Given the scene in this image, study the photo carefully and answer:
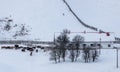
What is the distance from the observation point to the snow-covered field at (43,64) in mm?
46938

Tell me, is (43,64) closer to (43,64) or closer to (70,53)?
(43,64)

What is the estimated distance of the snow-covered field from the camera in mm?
46938

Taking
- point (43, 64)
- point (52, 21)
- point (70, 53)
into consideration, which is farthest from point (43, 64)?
point (52, 21)

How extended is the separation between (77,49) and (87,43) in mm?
10666

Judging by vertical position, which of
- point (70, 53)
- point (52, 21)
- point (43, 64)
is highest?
point (52, 21)

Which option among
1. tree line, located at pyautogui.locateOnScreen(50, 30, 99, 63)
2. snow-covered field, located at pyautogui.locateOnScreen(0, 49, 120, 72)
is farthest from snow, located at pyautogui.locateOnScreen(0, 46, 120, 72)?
tree line, located at pyautogui.locateOnScreen(50, 30, 99, 63)

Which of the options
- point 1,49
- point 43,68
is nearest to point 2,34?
point 1,49

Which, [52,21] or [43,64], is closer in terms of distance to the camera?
[43,64]

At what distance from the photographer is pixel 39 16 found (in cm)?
8544

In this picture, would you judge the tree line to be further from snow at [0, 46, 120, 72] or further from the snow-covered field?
the snow-covered field

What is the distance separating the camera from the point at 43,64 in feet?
169

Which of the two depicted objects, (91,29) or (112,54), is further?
A: (91,29)

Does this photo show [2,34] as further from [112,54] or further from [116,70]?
[116,70]

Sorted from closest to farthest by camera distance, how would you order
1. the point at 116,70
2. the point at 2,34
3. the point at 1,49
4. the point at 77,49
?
the point at 116,70
the point at 77,49
the point at 1,49
the point at 2,34
